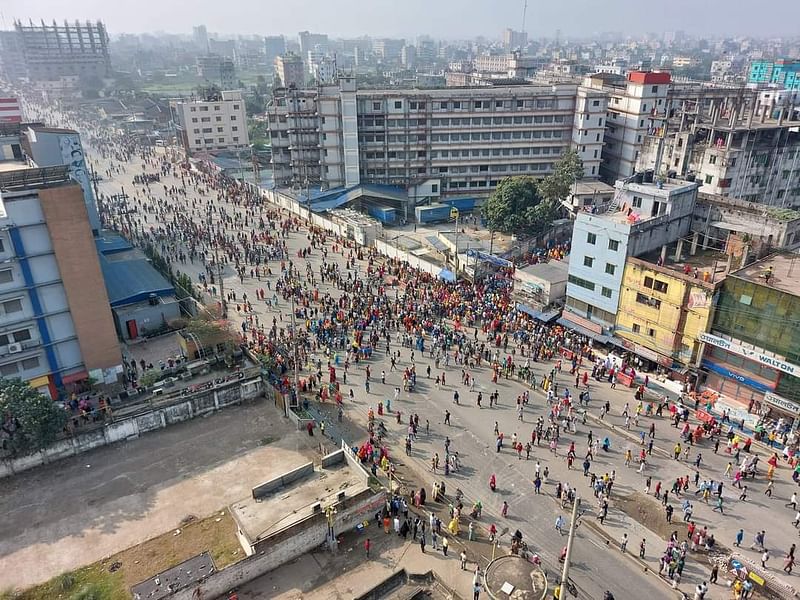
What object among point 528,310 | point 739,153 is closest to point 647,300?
point 528,310

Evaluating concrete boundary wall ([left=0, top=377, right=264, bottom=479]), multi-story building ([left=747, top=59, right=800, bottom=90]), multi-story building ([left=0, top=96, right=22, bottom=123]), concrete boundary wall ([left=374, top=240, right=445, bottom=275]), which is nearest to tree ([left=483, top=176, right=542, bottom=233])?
concrete boundary wall ([left=374, top=240, right=445, bottom=275])

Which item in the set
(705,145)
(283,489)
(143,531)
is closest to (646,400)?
(283,489)

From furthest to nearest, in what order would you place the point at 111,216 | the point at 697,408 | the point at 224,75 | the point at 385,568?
the point at 224,75, the point at 111,216, the point at 697,408, the point at 385,568

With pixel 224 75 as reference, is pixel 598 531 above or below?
below

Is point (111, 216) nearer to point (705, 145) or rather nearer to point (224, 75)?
point (705, 145)

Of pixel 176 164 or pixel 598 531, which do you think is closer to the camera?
pixel 598 531

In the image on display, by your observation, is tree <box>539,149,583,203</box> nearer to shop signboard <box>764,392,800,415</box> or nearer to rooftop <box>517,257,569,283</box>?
rooftop <box>517,257,569,283</box>

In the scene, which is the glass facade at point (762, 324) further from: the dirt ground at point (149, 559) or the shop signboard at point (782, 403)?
the dirt ground at point (149, 559)
